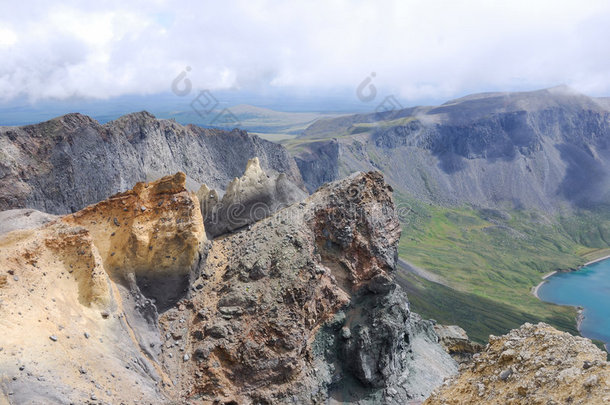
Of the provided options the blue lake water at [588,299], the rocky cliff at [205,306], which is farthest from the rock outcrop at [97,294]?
the blue lake water at [588,299]

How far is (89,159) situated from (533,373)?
102 m

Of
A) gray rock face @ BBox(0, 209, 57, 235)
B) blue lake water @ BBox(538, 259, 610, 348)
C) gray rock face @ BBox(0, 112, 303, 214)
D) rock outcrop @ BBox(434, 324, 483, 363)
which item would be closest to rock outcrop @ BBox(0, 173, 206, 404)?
gray rock face @ BBox(0, 209, 57, 235)

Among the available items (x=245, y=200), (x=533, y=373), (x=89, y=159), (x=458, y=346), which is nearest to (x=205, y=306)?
(x=245, y=200)

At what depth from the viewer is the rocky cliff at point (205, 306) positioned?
77.1 ft

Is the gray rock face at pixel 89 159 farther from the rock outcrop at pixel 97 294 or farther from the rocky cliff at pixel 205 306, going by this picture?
the rock outcrop at pixel 97 294

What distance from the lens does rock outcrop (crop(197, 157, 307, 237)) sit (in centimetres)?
4597

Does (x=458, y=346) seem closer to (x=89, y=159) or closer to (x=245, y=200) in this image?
(x=245, y=200)

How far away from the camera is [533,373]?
52.6ft

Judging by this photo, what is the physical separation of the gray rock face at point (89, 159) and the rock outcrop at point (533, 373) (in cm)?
6168

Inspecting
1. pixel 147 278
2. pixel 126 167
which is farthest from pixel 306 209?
pixel 126 167

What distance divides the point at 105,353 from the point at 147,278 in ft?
32.2

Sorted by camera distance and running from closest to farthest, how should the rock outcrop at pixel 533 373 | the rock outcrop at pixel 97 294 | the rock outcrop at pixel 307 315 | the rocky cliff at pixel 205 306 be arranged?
1. the rock outcrop at pixel 533 373
2. the rock outcrop at pixel 97 294
3. the rocky cliff at pixel 205 306
4. the rock outcrop at pixel 307 315

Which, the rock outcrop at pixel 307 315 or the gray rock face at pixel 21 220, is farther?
the gray rock face at pixel 21 220

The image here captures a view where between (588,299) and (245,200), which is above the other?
(245,200)
